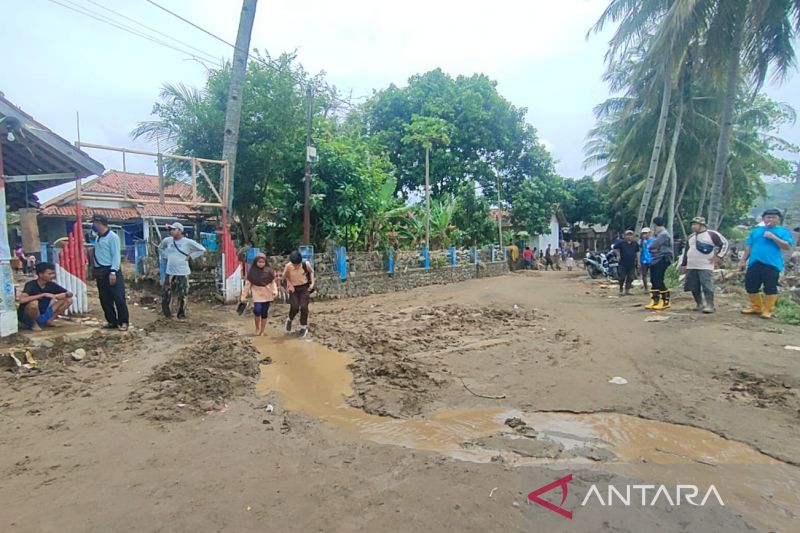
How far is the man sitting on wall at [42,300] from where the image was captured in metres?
6.58

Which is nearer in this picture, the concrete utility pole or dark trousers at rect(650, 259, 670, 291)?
dark trousers at rect(650, 259, 670, 291)

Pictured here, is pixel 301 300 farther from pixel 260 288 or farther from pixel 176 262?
pixel 176 262

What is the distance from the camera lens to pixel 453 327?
863 centimetres

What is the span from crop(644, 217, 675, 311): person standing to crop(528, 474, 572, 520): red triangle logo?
291 inches

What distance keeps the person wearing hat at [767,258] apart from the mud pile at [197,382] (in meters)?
7.76

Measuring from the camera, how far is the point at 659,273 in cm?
927

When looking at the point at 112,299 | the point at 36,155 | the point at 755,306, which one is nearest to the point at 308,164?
the point at 36,155

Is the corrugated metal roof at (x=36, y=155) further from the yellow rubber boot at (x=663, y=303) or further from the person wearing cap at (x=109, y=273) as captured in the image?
the yellow rubber boot at (x=663, y=303)

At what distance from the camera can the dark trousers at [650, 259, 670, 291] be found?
30.1 feet

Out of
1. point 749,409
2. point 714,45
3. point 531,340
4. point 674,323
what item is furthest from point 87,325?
point 714,45

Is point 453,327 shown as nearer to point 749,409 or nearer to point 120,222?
point 749,409

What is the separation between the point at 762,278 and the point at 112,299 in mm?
10274

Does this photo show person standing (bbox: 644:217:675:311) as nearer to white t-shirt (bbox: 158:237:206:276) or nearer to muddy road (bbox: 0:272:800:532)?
muddy road (bbox: 0:272:800:532)

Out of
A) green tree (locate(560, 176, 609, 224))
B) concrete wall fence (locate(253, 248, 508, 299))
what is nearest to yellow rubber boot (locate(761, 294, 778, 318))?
concrete wall fence (locate(253, 248, 508, 299))
